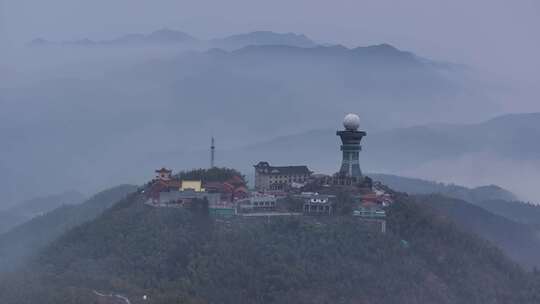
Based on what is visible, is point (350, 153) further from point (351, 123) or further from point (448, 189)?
point (448, 189)

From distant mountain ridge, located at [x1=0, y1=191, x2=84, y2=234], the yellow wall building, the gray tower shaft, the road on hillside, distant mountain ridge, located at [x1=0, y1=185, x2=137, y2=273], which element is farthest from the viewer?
distant mountain ridge, located at [x1=0, y1=191, x2=84, y2=234]

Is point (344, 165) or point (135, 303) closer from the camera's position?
point (135, 303)

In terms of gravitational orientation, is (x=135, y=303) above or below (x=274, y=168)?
below

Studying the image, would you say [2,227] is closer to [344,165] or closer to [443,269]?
[344,165]

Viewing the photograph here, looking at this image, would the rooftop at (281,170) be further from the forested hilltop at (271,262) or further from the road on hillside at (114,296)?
the road on hillside at (114,296)

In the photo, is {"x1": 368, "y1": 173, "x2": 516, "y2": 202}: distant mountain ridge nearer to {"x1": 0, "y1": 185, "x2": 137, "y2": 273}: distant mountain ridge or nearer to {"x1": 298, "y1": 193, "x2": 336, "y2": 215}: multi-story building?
{"x1": 0, "y1": 185, "x2": 137, "y2": 273}: distant mountain ridge

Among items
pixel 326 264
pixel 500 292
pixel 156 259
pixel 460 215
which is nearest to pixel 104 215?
pixel 156 259

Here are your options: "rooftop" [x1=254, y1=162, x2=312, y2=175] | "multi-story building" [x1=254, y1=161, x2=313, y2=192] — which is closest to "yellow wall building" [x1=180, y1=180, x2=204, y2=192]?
"multi-story building" [x1=254, y1=161, x2=313, y2=192]
